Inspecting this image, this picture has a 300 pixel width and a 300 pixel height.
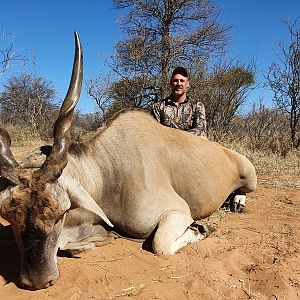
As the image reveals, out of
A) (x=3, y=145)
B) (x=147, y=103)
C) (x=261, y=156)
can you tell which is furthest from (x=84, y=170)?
(x=147, y=103)

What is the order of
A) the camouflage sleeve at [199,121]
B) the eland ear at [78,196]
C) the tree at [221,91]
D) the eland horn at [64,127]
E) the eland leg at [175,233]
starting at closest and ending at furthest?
the eland horn at [64,127] < the eland ear at [78,196] < the eland leg at [175,233] < the camouflage sleeve at [199,121] < the tree at [221,91]

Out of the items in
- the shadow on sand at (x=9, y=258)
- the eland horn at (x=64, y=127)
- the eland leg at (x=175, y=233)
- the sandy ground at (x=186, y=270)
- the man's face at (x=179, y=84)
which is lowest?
the shadow on sand at (x=9, y=258)

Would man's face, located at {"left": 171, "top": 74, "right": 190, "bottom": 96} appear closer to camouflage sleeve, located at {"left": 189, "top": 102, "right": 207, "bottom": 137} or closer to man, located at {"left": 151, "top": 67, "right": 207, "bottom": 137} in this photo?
man, located at {"left": 151, "top": 67, "right": 207, "bottom": 137}

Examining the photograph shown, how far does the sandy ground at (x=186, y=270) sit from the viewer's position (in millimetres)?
2336

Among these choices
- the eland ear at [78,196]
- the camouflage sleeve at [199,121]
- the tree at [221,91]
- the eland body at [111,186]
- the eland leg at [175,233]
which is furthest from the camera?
the tree at [221,91]

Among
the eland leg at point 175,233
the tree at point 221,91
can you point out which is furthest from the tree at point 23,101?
the eland leg at point 175,233

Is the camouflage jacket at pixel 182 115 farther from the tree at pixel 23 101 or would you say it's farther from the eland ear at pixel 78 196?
the tree at pixel 23 101

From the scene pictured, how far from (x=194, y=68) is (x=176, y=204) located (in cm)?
943

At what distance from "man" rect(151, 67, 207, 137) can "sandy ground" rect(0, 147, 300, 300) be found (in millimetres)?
1763

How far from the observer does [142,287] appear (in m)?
2.40

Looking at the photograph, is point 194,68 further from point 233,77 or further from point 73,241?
point 73,241

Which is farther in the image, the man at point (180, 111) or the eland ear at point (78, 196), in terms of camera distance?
the man at point (180, 111)

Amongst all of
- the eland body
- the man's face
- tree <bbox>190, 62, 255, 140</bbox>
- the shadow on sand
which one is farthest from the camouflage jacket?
tree <bbox>190, 62, 255, 140</bbox>

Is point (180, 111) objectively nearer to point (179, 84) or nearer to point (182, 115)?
point (182, 115)
